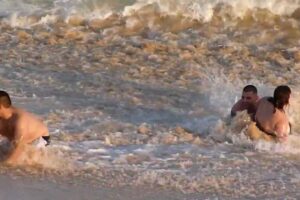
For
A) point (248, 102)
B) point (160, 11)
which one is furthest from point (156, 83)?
point (160, 11)

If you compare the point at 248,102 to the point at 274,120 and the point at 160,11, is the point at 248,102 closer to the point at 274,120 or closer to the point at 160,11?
the point at 274,120

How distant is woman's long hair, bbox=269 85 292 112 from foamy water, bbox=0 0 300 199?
1.10 feet

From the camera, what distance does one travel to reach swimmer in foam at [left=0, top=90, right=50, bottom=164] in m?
7.05

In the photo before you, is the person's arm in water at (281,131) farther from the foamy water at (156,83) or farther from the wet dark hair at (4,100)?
the wet dark hair at (4,100)

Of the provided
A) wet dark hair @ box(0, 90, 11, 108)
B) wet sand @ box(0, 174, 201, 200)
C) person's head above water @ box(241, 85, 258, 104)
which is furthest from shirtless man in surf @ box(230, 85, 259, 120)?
wet dark hair @ box(0, 90, 11, 108)

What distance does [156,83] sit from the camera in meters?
10.2

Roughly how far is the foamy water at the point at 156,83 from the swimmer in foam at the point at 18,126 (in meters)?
0.21

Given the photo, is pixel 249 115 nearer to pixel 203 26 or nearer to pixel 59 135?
pixel 59 135

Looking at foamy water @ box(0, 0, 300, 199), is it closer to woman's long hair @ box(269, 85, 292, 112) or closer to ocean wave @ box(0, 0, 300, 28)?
ocean wave @ box(0, 0, 300, 28)

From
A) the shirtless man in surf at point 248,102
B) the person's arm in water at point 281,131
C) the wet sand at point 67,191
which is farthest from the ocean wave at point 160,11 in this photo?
the wet sand at point 67,191

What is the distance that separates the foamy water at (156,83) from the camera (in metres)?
6.92

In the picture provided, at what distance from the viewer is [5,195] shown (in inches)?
239

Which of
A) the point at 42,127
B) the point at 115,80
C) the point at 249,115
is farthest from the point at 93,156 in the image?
the point at 115,80

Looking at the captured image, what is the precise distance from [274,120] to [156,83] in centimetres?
269
